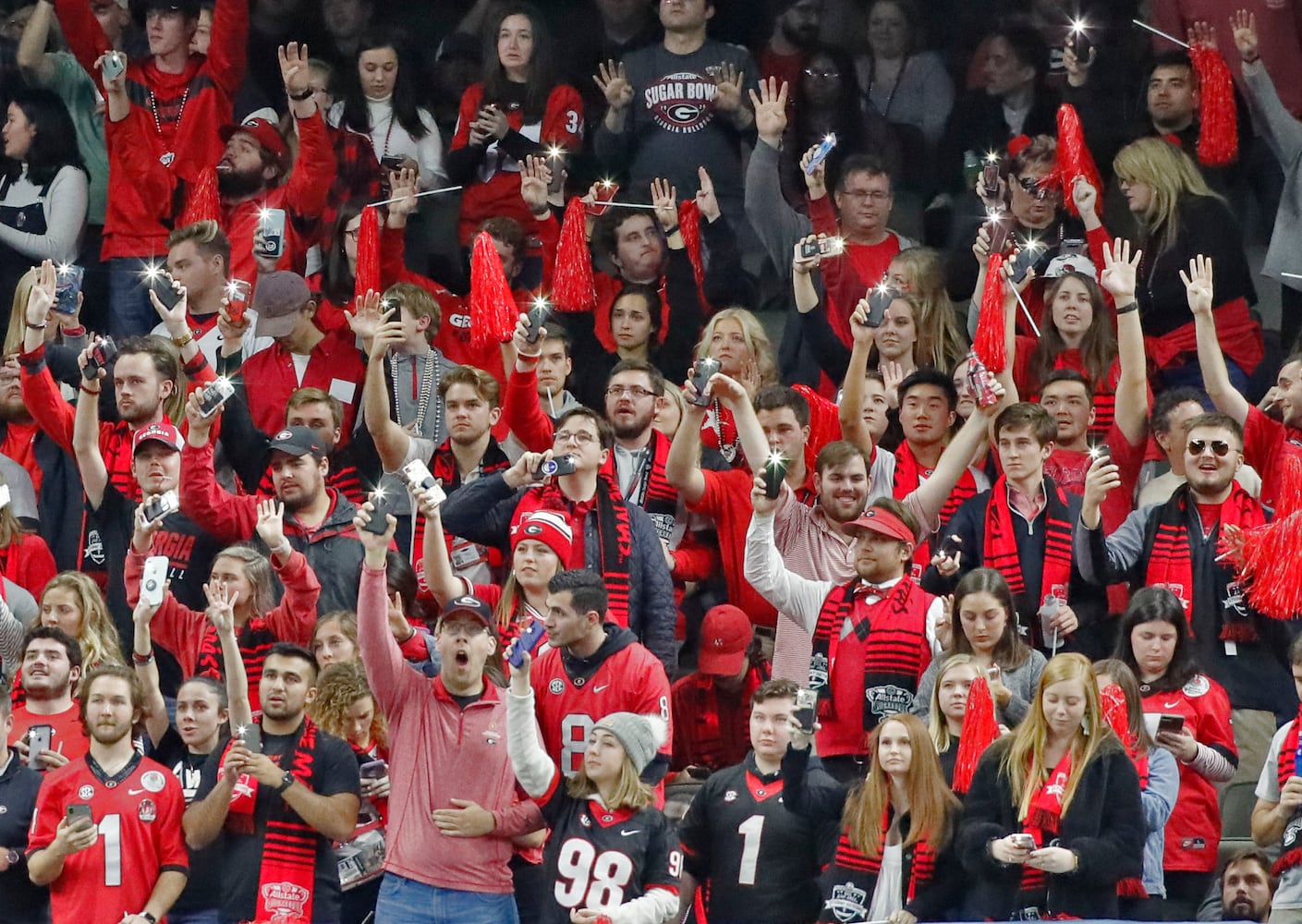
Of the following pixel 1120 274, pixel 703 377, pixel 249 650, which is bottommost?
pixel 249 650

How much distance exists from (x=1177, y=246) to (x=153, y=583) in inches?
202

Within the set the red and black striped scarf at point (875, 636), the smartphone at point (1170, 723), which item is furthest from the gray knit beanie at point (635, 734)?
the smartphone at point (1170, 723)

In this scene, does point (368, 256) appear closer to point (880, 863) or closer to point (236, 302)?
point (236, 302)

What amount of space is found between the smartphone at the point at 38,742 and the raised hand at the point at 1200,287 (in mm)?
4898

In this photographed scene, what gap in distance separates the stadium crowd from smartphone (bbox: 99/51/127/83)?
0.39 m

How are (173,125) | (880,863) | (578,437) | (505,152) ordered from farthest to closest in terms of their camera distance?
(173,125) < (505,152) < (578,437) < (880,863)

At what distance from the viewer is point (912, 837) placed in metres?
8.28

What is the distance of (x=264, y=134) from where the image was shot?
12.8m

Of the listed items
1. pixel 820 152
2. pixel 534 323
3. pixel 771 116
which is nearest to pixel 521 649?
pixel 534 323

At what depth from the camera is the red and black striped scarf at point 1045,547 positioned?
955cm

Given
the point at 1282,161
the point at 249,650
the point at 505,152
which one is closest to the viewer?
Answer: the point at 249,650

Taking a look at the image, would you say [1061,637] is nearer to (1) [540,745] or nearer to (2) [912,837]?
(2) [912,837]

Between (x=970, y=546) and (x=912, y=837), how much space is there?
168 centimetres

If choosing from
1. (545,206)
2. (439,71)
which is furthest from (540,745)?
(439,71)
